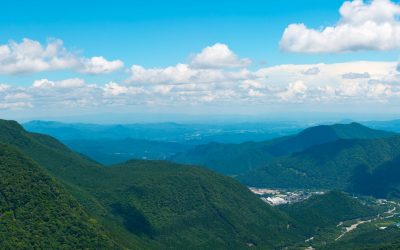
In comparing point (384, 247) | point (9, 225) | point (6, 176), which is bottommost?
point (384, 247)

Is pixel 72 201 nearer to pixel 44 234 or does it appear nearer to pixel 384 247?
pixel 44 234

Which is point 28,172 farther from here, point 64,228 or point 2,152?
point 64,228

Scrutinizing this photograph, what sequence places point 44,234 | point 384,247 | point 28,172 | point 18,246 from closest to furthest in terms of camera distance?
point 18,246, point 44,234, point 384,247, point 28,172

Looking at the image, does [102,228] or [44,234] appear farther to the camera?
[102,228]

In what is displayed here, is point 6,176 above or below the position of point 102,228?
above

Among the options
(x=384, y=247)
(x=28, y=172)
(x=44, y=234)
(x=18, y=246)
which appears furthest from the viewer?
(x=28, y=172)

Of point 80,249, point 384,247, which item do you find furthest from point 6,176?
point 384,247
